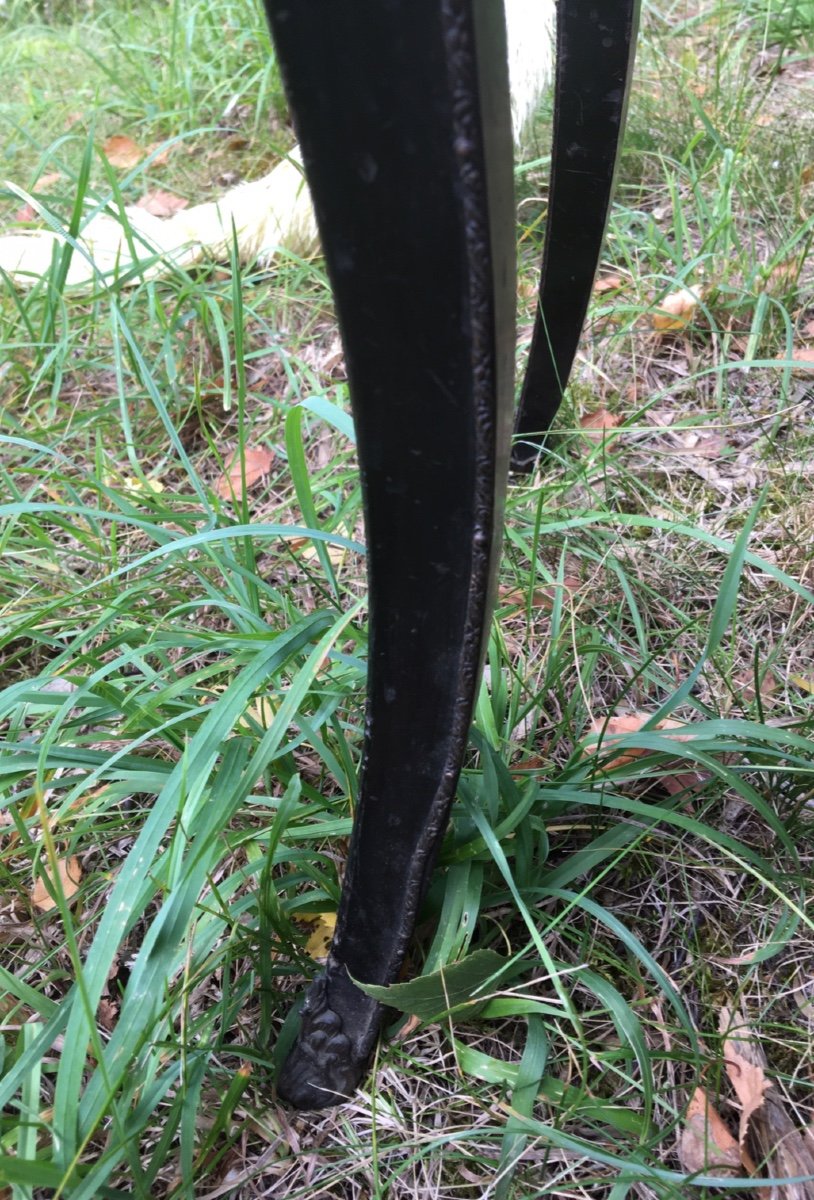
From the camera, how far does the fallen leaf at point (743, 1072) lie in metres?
0.69

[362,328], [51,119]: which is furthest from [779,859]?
[51,119]

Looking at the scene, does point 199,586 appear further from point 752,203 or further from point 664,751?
point 752,203

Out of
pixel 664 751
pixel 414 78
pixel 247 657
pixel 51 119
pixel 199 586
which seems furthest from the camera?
pixel 51 119

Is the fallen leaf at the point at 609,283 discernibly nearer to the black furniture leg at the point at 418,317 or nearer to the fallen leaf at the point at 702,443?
the fallen leaf at the point at 702,443

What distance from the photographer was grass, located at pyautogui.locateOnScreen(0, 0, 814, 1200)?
692mm

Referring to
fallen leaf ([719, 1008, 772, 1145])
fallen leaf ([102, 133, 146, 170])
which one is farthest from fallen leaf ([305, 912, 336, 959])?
fallen leaf ([102, 133, 146, 170])

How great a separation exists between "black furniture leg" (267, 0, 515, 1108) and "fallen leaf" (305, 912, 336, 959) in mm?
293

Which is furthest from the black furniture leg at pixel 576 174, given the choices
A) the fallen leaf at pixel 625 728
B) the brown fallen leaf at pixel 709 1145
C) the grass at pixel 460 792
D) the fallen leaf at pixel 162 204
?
the fallen leaf at pixel 162 204

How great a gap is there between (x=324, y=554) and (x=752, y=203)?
1.21 metres

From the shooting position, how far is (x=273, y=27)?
371mm

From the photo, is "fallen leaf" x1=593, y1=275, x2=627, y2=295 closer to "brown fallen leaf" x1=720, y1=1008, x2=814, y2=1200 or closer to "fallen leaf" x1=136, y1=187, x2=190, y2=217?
"fallen leaf" x1=136, y1=187, x2=190, y2=217

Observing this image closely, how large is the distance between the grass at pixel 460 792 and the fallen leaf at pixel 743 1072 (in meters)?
0.01

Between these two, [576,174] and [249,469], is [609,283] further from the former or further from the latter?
[249,469]

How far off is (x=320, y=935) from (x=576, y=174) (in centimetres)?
92
